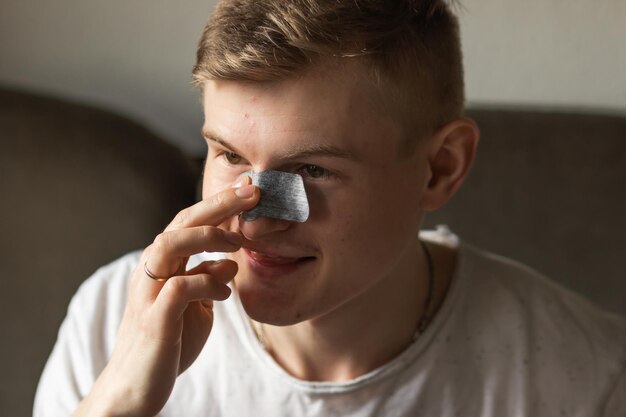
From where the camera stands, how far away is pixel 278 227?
108cm

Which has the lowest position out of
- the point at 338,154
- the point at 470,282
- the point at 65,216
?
the point at 65,216

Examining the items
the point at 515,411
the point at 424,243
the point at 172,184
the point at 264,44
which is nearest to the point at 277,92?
the point at 264,44

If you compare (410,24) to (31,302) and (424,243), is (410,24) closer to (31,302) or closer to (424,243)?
(424,243)

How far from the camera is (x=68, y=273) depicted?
1.79m

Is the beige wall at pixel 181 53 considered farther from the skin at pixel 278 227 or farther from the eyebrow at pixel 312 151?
the eyebrow at pixel 312 151

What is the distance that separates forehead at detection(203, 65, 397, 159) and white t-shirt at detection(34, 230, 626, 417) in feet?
1.24

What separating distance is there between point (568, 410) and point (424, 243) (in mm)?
354

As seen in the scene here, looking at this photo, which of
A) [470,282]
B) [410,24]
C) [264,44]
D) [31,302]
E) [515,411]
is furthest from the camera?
[31,302]

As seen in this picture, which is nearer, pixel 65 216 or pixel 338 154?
pixel 338 154

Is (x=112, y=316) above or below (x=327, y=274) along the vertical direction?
below

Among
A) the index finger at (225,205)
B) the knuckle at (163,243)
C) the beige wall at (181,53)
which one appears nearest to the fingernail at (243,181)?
the index finger at (225,205)

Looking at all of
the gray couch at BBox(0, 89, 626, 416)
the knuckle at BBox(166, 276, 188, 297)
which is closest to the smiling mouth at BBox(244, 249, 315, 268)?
the knuckle at BBox(166, 276, 188, 297)

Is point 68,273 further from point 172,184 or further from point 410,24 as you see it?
point 410,24

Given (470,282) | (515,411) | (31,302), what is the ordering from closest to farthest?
(515,411) < (470,282) < (31,302)
